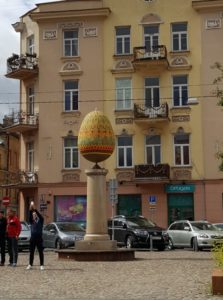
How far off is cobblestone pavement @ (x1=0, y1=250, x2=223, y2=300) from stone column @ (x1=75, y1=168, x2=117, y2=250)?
7.45ft

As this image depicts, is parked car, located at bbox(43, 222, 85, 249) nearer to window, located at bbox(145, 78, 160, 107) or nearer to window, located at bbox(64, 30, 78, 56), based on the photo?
window, located at bbox(145, 78, 160, 107)

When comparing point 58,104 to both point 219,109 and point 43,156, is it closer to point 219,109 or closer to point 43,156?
point 43,156

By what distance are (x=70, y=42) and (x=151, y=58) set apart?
6.29m

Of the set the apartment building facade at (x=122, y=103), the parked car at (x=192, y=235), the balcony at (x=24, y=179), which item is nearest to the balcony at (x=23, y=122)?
the apartment building facade at (x=122, y=103)

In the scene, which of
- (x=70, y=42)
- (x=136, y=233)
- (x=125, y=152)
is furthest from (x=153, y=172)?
(x=136, y=233)

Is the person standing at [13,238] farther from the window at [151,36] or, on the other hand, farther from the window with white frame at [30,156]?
the window at [151,36]

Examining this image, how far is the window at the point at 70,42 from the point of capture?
4347 centimetres

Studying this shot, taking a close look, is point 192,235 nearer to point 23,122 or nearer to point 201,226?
point 201,226

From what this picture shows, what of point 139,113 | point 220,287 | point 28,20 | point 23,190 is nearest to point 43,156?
point 23,190

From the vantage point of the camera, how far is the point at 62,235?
2872 cm

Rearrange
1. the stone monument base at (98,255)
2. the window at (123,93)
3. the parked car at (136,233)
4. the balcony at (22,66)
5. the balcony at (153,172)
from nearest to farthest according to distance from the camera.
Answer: the stone monument base at (98,255) → the parked car at (136,233) → the balcony at (153,172) → the window at (123,93) → the balcony at (22,66)

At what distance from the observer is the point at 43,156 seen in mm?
42750

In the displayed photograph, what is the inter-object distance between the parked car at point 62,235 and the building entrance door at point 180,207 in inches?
471

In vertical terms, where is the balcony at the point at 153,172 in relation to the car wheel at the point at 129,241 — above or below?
above
